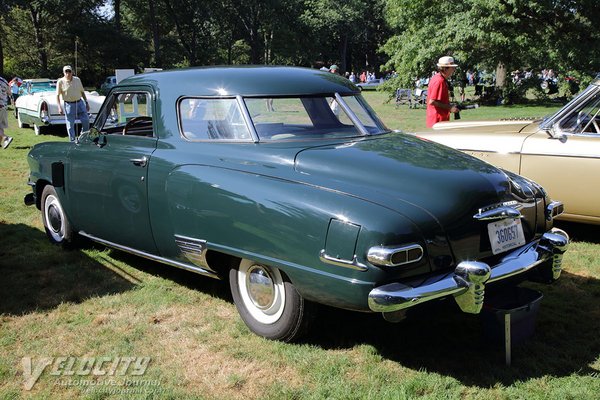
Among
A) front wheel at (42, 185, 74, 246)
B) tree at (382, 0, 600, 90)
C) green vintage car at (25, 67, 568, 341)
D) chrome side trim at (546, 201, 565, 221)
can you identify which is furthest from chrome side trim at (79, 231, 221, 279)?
tree at (382, 0, 600, 90)

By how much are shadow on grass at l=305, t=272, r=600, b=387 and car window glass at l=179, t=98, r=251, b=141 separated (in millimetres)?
1370

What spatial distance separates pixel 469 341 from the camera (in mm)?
3645

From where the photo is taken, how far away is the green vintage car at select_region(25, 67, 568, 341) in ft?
9.77

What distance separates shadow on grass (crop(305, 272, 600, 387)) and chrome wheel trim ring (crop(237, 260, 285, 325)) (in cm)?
30

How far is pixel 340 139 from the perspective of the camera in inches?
158

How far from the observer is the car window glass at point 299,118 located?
3.95 meters

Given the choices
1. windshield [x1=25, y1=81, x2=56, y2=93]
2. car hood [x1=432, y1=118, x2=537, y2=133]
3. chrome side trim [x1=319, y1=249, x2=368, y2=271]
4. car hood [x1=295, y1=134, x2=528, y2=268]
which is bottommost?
chrome side trim [x1=319, y1=249, x2=368, y2=271]

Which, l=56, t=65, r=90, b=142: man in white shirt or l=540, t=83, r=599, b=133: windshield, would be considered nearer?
l=540, t=83, r=599, b=133: windshield

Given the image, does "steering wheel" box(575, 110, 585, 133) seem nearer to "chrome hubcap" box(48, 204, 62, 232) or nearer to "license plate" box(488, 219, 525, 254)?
"license plate" box(488, 219, 525, 254)

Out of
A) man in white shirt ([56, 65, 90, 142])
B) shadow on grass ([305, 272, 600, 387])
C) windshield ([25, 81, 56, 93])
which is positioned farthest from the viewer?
windshield ([25, 81, 56, 93])

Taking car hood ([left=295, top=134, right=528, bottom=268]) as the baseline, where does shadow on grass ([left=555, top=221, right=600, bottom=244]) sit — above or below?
below

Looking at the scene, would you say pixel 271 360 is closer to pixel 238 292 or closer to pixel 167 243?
pixel 238 292

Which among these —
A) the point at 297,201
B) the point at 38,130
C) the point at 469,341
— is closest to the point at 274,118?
the point at 297,201

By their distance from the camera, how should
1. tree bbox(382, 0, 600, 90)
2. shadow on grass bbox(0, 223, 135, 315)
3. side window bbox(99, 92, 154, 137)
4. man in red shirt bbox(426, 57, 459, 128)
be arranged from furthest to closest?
tree bbox(382, 0, 600, 90)
man in red shirt bbox(426, 57, 459, 128)
side window bbox(99, 92, 154, 137)
shadow on grass bbox(0, 223, 135, 315)
